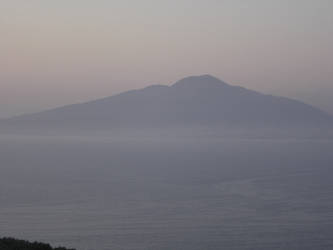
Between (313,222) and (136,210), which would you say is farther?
(136,210)

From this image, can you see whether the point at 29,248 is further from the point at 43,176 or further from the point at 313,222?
the point at 43,176

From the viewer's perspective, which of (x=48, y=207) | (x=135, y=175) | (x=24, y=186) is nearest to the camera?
(x=48, y=207)

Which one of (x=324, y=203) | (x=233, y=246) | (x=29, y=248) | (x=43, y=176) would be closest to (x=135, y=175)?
(x=43, y=176)

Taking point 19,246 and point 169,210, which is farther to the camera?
point 169,210

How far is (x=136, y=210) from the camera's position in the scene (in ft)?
119

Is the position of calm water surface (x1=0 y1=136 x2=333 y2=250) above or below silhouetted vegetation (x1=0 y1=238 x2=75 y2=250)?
above

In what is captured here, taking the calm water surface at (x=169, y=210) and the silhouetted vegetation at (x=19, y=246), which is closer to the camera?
the silhouetted vegetation at (x=19, y=246)

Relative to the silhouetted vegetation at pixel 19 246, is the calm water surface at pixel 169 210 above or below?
above

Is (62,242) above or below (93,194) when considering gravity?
below

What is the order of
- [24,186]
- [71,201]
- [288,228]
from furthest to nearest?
[24,186]
[71,201]
[288,228]

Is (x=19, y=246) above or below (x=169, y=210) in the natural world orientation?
below

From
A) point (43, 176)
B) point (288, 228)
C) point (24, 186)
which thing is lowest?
point (288, 228)

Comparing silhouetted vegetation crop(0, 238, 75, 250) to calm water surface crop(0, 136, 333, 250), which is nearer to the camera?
silhouetted vegetation crop(0, 238, 75, 250)

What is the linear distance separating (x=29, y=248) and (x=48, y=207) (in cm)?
2545
